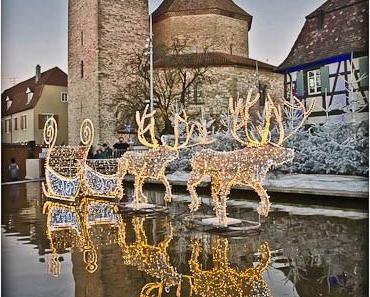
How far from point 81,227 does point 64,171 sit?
1.42 meters

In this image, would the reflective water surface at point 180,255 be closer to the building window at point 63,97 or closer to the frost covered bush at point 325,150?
the frost covered bush at point 325,150

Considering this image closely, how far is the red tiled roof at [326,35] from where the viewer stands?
2.95 meters

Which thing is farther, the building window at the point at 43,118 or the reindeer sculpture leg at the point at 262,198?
the building window at the point at 43,118

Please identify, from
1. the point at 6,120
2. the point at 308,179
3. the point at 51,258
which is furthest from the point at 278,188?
the point at 6,120

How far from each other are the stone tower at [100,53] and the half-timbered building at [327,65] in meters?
1.29

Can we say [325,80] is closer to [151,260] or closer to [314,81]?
[314,81]

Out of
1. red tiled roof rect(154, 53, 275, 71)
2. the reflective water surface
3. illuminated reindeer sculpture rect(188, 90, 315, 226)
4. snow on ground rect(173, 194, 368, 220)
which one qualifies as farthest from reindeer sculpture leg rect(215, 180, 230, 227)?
red tiled roof rect(154, 53, 275, 71)

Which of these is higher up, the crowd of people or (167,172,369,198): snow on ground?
the crowd of people

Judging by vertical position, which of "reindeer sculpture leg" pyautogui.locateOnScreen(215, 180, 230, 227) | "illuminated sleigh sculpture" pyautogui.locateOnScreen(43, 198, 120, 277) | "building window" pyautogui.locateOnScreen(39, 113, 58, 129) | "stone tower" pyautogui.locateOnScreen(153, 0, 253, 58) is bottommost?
"illuminated sleigh sculpture" pyautogui.locateOnScreen(43, 198, 120, 277)

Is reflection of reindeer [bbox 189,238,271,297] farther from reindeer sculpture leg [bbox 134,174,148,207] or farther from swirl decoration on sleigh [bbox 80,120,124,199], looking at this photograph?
swirl decoration on sleigh [bbox 80,120,124,199]

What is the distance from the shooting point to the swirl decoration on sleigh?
4.41 meters

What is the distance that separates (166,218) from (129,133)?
0.76 m

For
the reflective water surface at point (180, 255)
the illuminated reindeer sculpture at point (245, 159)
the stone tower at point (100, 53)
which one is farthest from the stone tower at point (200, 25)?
the reflective water surface at point (180, 255)

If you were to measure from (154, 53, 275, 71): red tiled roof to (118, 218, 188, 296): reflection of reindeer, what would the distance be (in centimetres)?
137
